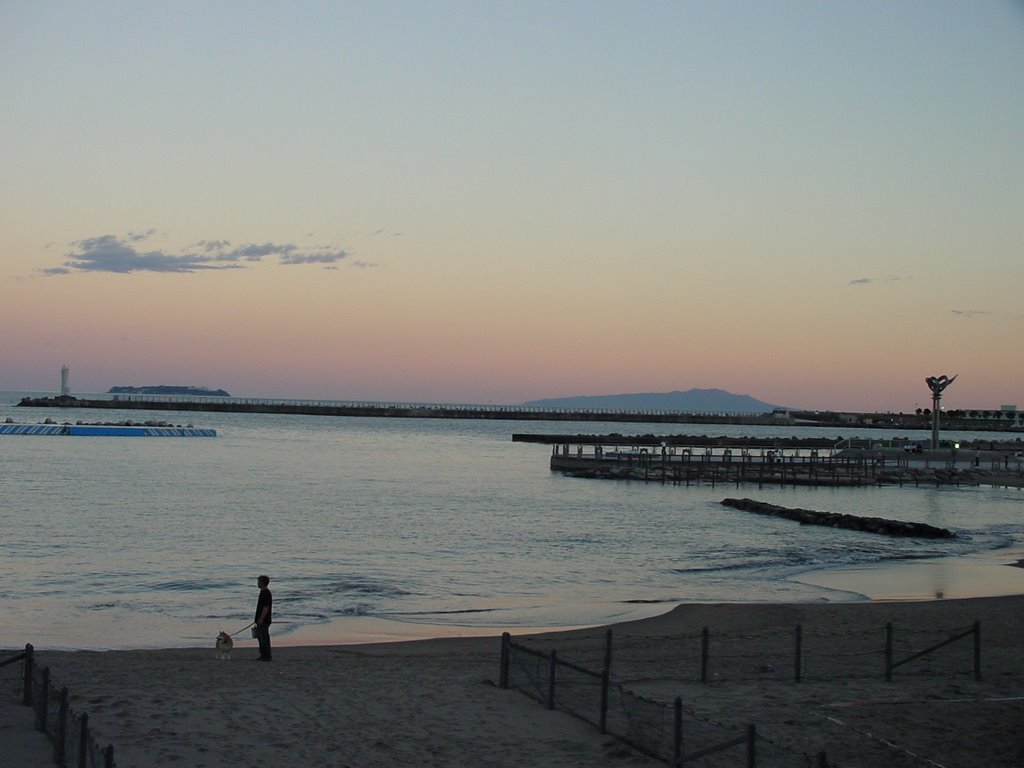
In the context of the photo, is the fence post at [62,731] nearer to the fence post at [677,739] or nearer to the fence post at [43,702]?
the fence post at [43,702]

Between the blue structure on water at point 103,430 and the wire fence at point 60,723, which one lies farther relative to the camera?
the blue structure on water at point 103,430

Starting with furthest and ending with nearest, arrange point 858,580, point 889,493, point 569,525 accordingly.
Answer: point 889,493
point 569,525
point 858,580

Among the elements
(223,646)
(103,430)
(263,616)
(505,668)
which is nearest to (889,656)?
(505,668)

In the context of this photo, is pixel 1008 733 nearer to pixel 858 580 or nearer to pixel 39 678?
pixel 39 678

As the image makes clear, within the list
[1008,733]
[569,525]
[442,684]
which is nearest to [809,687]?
[1008,733]

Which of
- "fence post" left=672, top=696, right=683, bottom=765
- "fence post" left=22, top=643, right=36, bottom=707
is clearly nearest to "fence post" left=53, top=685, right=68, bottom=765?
"fence post" left=22, top=643, right=36, bottom=707

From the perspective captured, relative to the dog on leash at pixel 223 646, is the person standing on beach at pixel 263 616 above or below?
above

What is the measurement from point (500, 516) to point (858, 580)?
2317 cm

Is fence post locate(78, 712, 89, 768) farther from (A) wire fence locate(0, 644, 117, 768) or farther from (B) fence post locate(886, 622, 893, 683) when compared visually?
(B) fence post locate(886, 622, 893, 683)

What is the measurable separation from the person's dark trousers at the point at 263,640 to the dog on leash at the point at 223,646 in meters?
0.57

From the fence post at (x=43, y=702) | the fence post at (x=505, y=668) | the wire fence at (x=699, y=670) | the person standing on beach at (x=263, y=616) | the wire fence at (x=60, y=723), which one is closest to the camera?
the wire fence at (x=60, y=723)

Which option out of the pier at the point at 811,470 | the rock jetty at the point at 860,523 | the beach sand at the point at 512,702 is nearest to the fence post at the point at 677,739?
the beach sand at the point at 512,702

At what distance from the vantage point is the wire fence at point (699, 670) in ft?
40.4

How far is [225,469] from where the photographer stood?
3243 inches
